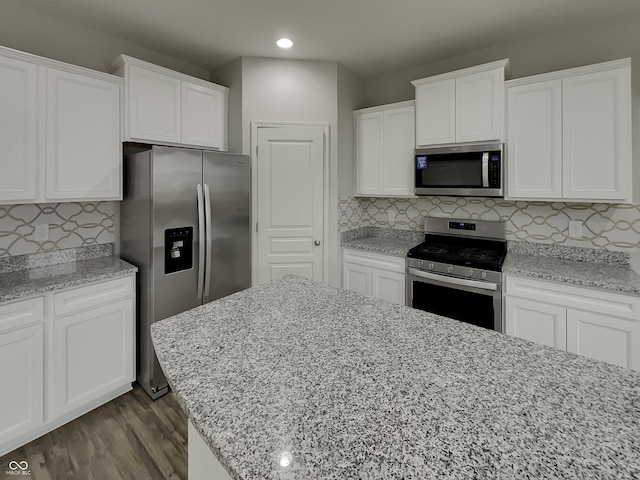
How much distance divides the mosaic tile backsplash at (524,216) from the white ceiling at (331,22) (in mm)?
1347

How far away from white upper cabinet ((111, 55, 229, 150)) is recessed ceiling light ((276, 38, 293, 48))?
0.68 metres

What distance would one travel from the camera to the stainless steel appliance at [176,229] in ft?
7.74

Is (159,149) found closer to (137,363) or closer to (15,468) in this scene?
(137,363)

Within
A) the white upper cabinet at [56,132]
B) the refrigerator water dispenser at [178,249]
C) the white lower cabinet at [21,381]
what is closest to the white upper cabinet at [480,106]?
the refrigerator water dispenser at [178,249]

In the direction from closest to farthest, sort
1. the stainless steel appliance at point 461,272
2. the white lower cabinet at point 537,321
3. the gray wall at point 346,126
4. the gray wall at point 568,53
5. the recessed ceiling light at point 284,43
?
1. the white lower cabinet at point 537,321
2. the gray wall at point 568,53
3. the stainless steel appliance at point 461,272
4. the recessed ceiling light at point 284,43
5. the gray wall at point 346,126

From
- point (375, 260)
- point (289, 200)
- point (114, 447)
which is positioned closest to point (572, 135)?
point (375, 260)

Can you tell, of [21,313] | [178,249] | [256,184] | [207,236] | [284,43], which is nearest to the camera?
[21,313]

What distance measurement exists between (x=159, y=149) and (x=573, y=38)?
3.24 m

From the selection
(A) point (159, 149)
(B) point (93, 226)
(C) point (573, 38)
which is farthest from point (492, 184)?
(B) point (93, 226)

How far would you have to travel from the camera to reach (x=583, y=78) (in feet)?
7.25

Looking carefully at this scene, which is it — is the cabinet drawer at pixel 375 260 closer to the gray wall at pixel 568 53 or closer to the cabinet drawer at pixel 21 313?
the gray wall at pixel 568 53

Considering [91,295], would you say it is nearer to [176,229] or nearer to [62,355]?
[62,355]

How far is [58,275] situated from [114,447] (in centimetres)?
116

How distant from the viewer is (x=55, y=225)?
2.42 metres
